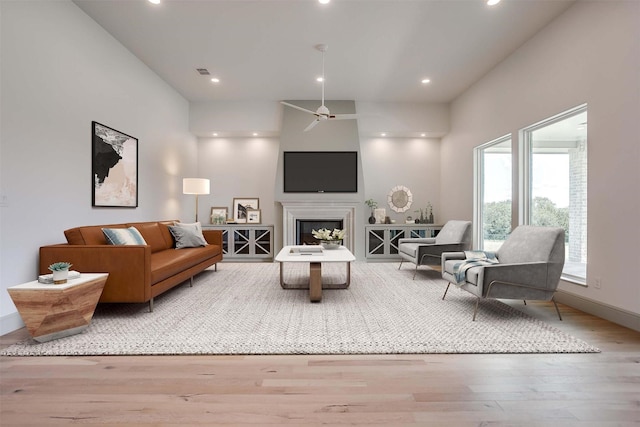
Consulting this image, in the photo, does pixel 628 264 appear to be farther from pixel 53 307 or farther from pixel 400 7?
pixel 53 307

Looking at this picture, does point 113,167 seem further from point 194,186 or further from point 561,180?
point 561,180

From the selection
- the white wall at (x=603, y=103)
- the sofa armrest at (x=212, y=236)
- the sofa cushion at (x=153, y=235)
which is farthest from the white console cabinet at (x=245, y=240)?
the white wall at (x=603, y=103)

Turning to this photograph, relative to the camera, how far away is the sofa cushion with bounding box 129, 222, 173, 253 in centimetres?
415

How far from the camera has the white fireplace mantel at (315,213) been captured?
6.24 meters

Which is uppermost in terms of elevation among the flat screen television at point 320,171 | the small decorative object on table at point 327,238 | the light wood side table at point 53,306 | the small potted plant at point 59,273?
the flat screen television at point 320,171

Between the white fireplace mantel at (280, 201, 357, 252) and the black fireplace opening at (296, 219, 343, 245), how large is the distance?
0.15 m

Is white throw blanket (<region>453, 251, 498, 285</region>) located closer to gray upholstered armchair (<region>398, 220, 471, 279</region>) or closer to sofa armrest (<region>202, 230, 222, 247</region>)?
gray upholstered armchair (<region>398, 220, 471, 279</region>)

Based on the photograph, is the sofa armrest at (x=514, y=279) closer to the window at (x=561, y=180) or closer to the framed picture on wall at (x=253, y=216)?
the window at (x=561, y=180)

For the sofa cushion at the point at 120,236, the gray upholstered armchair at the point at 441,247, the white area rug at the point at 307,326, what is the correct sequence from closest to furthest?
the white area rug at the point at 307,326
the sofa cushion at the point at 120,236
the gray upholstered armchair at the point at 441,247

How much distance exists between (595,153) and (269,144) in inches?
208

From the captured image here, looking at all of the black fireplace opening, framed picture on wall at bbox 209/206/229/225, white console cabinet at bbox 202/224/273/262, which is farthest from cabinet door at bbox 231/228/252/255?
the black fireplace opening

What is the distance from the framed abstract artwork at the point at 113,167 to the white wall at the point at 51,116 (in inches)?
3.4

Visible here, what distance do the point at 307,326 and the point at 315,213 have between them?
368 centimetres

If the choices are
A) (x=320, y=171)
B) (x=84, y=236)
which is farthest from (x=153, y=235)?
(x=320, y=171)
